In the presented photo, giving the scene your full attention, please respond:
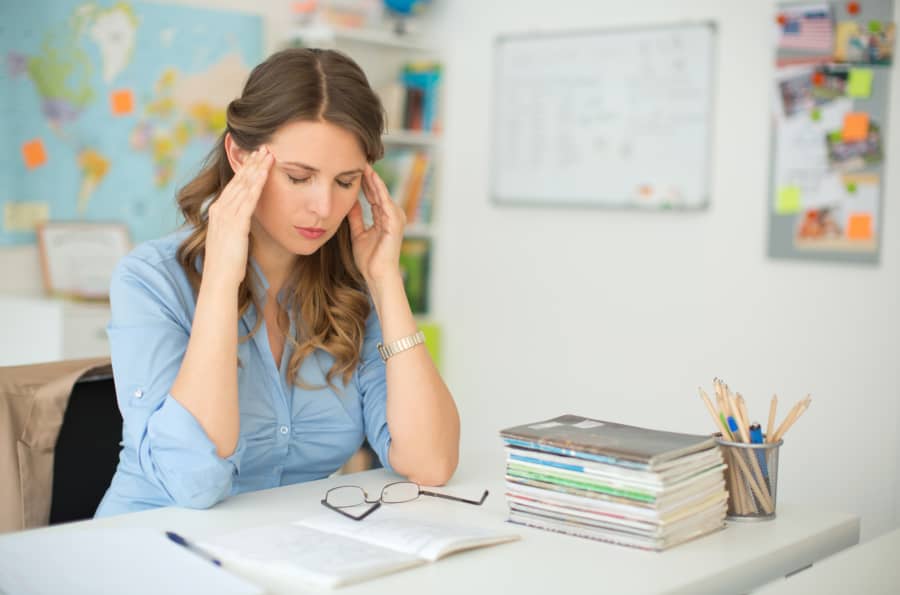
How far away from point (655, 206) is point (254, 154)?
7.74 feet

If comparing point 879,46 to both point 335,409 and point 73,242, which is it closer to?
point 335,409

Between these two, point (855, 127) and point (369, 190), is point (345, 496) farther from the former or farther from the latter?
point (855, 127)

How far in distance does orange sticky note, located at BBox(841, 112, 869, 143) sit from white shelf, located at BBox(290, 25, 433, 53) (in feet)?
5.81

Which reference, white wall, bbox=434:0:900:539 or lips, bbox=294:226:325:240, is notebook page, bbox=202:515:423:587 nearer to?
lips, bbox=294:226:325:240

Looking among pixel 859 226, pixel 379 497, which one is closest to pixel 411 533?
pixel 379 497

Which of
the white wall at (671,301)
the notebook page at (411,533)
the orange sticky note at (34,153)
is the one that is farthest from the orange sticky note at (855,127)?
the orange sticky note at (34,153)

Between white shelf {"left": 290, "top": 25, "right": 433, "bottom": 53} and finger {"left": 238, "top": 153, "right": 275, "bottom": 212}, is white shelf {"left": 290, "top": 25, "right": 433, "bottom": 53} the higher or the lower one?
the higher one

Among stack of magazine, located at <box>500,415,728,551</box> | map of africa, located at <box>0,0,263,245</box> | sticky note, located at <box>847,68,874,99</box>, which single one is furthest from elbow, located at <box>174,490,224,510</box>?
sticky note, located at <box>847,68,874,99</box>

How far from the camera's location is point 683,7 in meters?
3.84

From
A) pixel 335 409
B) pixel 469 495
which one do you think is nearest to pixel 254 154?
pixel 335 409

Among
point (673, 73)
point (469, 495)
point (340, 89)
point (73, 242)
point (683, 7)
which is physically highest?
point (683, 7)

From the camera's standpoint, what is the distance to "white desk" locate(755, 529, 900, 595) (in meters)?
1.28

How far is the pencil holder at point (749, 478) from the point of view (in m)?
1.53

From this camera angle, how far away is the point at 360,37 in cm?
417
